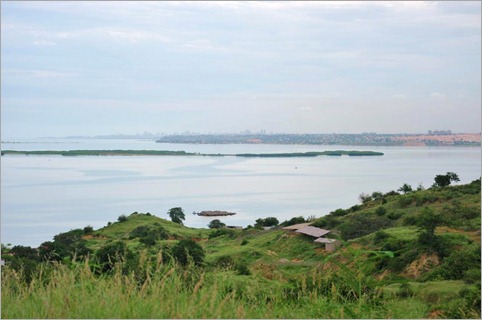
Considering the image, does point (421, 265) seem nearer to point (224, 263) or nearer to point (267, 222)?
point (224, 263)

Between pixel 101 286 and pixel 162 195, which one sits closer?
pixel 101 286

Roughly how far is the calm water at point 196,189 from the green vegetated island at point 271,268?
7.24 ft

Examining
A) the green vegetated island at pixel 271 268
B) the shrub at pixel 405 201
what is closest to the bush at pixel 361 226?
the green vegetated island at pixel 271 268

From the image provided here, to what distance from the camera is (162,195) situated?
42.2 meters

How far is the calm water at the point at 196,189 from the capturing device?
80.8ft

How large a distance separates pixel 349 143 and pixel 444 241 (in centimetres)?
1237

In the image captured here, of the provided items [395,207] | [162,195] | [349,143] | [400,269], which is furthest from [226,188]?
[400,269]

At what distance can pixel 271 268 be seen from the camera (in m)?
10.8

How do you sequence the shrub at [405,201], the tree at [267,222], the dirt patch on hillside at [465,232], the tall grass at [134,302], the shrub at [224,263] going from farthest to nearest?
the tree at [267,222] → the shrub at [405,201] → the dirt patch on hillside at [465,232] → the shrub at [224,263] → the tall grass at [134,302]

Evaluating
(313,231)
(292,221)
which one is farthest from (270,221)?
(313,231)

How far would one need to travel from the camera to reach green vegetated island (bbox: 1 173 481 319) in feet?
9.66

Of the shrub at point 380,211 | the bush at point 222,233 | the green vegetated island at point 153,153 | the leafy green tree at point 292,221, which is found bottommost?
the bush at point 222,233

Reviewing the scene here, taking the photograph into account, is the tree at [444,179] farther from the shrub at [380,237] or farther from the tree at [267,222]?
the shrub at [380,237]

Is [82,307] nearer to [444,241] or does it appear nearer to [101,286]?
[101,286]
